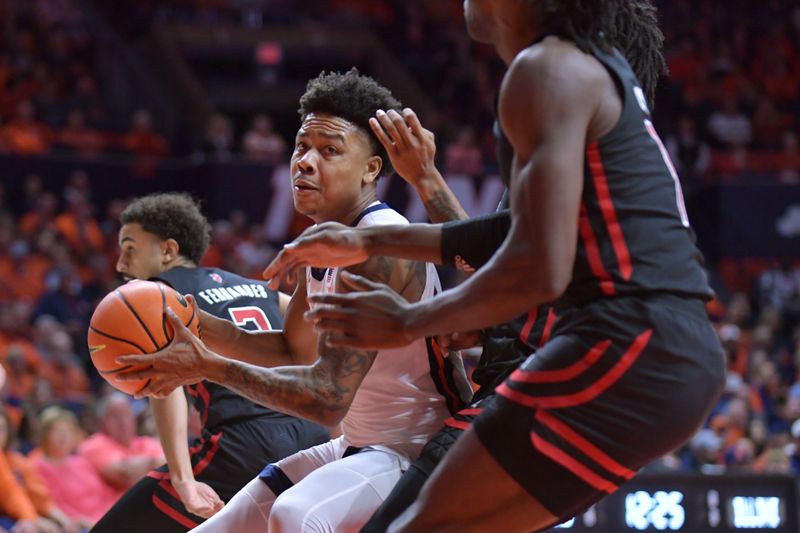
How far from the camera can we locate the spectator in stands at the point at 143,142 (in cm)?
1454

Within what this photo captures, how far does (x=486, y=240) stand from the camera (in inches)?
135

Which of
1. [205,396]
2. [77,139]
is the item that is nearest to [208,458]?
Answer: [205,396]

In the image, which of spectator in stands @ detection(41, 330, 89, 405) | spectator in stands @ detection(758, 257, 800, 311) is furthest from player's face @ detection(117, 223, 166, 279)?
spectator in stands @ detection(758, 257, 800, 311)

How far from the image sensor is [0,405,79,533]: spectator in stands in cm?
704

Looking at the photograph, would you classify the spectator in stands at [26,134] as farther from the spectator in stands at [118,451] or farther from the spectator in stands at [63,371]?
the spectator in stands at [118,451]

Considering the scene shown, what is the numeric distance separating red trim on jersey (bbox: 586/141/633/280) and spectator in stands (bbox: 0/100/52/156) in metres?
11.5

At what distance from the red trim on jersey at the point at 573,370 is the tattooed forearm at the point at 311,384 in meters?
0.72

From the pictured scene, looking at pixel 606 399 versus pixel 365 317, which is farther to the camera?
pixel 365 317

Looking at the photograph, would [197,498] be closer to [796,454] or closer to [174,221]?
[174,221]

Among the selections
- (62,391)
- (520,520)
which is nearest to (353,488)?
(520,520)

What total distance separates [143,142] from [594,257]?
12423 mm

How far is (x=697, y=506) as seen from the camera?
24.1 feet

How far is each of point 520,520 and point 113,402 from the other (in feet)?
17.7

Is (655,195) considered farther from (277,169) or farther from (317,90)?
(277,169)
